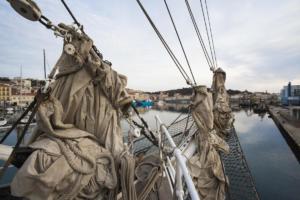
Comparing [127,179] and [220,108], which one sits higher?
[220,108]

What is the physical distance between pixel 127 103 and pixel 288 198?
9.02m

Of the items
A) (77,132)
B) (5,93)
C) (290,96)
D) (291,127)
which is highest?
(5,93)

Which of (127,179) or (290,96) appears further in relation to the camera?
(290,96)

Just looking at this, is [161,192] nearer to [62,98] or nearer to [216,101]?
[62,98]

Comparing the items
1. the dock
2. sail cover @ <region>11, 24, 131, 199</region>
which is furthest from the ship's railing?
the dock

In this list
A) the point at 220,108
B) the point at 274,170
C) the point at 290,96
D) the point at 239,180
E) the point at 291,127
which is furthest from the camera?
the point at 290,96

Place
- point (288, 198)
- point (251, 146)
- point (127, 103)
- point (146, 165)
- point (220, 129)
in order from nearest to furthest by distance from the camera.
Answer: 1. point (146, 165)
2. point (127, 103)
3. point (220, 129)
4. point (288, 198)
5. point (251, 146)

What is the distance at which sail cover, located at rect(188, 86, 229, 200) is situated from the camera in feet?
10.6

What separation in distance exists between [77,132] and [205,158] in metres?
2.22

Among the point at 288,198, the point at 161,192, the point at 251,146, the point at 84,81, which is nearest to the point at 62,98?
the point at 84,81

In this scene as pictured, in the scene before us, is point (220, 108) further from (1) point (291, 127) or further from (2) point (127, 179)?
(1) point (291, 127)

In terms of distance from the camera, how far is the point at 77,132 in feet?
6.03

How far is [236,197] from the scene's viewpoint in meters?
6.17

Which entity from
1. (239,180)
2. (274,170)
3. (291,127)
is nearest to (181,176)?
(239,180)
